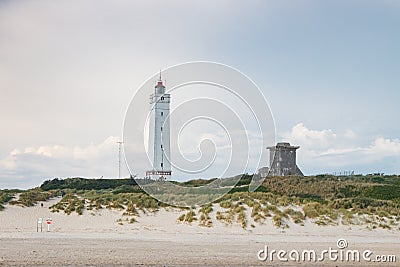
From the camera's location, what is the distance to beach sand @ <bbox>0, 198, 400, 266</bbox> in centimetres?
1540

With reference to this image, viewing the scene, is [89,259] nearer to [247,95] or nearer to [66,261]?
[66,261]

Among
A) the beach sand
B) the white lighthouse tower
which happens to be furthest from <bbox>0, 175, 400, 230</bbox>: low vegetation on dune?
the white lighthouse tower

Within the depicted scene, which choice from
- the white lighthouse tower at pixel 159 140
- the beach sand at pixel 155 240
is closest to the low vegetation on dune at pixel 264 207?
the beach sand at pixel 155 240

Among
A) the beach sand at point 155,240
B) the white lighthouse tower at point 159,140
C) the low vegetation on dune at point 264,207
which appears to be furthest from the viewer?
the white lighthouse tower at point 159,140

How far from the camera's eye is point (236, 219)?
22.8m

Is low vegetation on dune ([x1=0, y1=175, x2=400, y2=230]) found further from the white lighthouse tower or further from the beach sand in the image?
the white lighthouse tower

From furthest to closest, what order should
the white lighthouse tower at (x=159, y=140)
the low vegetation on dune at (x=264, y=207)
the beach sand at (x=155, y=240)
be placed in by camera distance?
the white lighthouse tower at (x=159, y=140) < the low vegetation on dune at (x=264, y=207) < the beach sand at (x=155, y=240)

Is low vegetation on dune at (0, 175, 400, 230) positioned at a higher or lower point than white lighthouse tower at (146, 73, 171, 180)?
A: lower

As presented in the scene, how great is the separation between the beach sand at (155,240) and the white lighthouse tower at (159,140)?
34.1 feet

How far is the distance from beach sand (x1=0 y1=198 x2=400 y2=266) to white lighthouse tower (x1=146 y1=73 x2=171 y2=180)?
10398 mm

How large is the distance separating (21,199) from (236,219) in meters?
10.4

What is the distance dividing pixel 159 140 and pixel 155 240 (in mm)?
17814

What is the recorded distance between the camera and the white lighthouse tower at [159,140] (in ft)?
116

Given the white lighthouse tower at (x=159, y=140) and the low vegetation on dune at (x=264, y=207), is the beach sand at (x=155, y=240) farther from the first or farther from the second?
the white lighthouse tower at (x=159, y=140)
